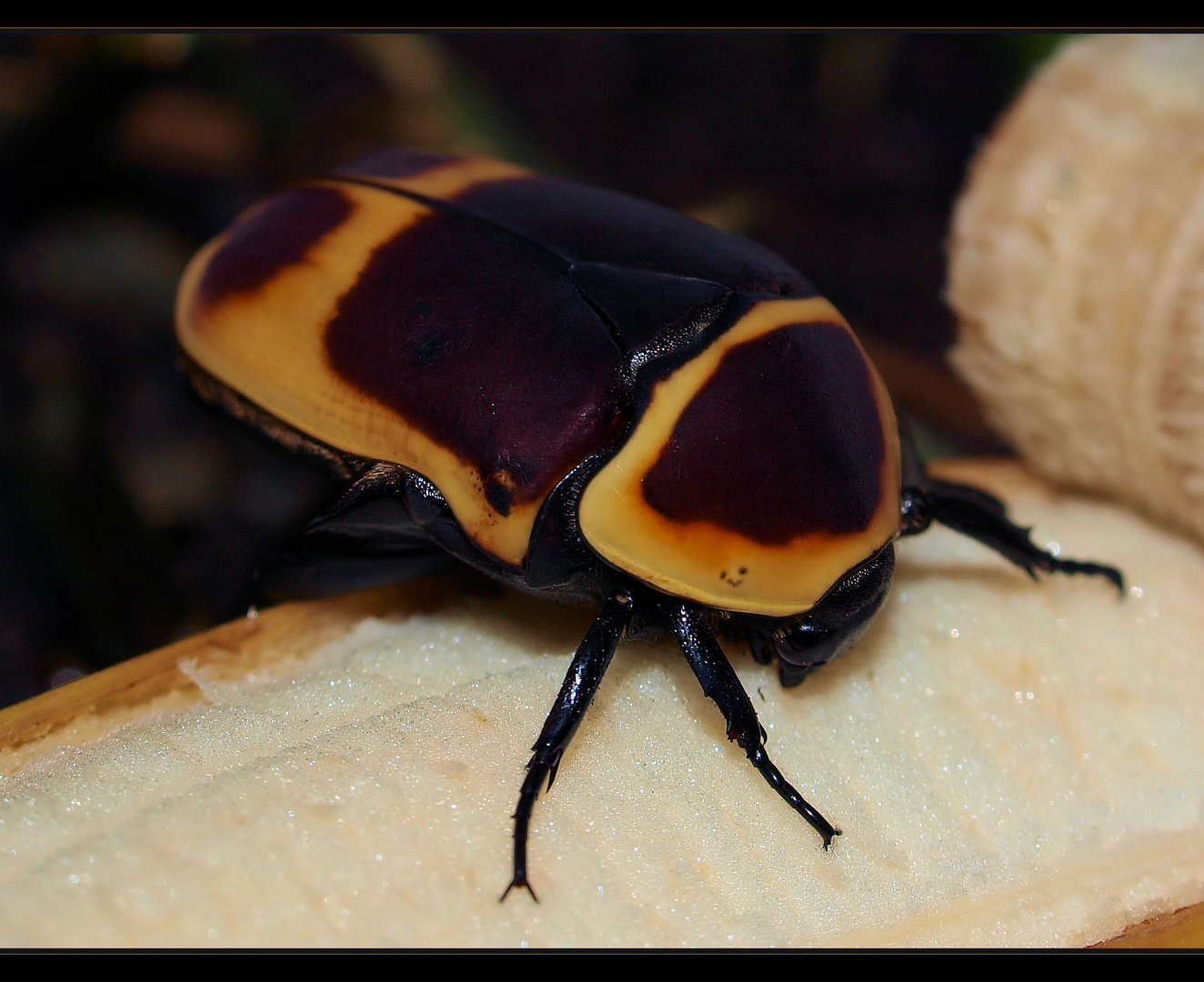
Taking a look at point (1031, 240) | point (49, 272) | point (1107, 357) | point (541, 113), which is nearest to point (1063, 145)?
point (1031, 240)

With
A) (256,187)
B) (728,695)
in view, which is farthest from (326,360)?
(256,187)

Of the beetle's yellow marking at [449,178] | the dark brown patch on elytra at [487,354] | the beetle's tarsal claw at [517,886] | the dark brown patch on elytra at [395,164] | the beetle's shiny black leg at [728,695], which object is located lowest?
the beetle's tarsal claw at [517,886]

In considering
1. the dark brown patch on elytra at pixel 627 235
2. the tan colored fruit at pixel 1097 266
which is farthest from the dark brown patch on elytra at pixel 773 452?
the tan colored fruit at pixel 1097 266

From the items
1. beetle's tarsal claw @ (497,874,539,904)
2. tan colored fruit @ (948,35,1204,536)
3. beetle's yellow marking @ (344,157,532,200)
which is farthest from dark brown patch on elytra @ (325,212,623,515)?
tan colored fruit @ (948,35,1204,536)

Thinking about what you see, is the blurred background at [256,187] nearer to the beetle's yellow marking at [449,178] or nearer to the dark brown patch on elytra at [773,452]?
the beetle's yellow marking at [449,178]

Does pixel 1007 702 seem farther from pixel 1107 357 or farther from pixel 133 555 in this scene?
pixel 133 555

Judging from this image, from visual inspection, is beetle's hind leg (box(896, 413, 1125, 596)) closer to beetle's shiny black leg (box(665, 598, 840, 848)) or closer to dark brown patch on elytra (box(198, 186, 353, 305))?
Answer: beetle's shiny black leg (box(665, 598, 840, 848))

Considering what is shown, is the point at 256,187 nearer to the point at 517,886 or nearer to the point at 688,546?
the point at 688,546
